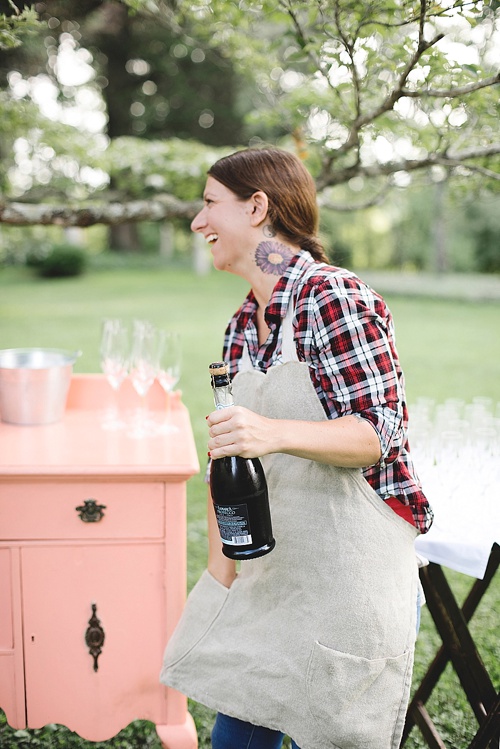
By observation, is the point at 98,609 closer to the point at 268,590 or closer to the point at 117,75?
the point at 268,590

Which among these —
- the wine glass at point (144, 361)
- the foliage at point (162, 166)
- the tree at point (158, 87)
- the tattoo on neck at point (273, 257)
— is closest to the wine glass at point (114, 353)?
the wine glass at point (144, 361)

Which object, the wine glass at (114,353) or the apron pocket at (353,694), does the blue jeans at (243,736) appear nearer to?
the apron pocket at (353,694)

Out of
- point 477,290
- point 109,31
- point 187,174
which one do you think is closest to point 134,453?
point 187,174

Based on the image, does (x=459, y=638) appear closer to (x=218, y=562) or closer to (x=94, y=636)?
(x=218, y=562)

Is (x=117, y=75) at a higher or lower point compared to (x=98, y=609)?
higher

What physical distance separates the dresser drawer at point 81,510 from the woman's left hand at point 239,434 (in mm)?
802

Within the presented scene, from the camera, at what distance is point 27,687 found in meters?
2.16

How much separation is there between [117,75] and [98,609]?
16.7 m

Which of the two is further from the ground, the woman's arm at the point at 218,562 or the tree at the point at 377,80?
the tree at the point at 377,80

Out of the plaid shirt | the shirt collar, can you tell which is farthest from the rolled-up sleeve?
the shirt collar

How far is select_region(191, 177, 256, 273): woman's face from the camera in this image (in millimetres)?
1749

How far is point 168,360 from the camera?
8.34ft

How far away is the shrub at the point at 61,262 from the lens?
14820 mm

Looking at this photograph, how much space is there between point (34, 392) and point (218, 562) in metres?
0.96
